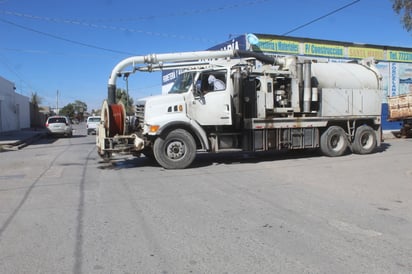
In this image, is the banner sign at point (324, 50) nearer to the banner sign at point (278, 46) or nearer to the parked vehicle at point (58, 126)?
the banner sign at point (278, 46)

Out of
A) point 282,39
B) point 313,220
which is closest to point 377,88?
point 282,39

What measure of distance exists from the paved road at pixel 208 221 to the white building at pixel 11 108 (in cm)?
2594

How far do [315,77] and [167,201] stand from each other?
8481mm

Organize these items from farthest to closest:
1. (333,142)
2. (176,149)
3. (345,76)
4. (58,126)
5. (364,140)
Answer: (58,126) → (364,140) → (345,76) → (333,142) → (176,149)

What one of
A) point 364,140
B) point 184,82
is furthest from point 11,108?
point 364,140

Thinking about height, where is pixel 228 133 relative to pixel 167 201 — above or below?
above

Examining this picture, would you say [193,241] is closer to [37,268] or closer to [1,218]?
[37,268]

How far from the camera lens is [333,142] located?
14.2 m

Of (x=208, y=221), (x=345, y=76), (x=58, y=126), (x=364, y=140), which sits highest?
(x=345, y=76)

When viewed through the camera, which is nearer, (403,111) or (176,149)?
(176,149)

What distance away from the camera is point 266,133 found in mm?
12828

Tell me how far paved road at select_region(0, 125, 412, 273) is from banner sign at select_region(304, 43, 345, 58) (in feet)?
46.5

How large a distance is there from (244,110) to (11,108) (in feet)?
103

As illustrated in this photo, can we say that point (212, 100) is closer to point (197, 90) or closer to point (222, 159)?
point (197, 90)
